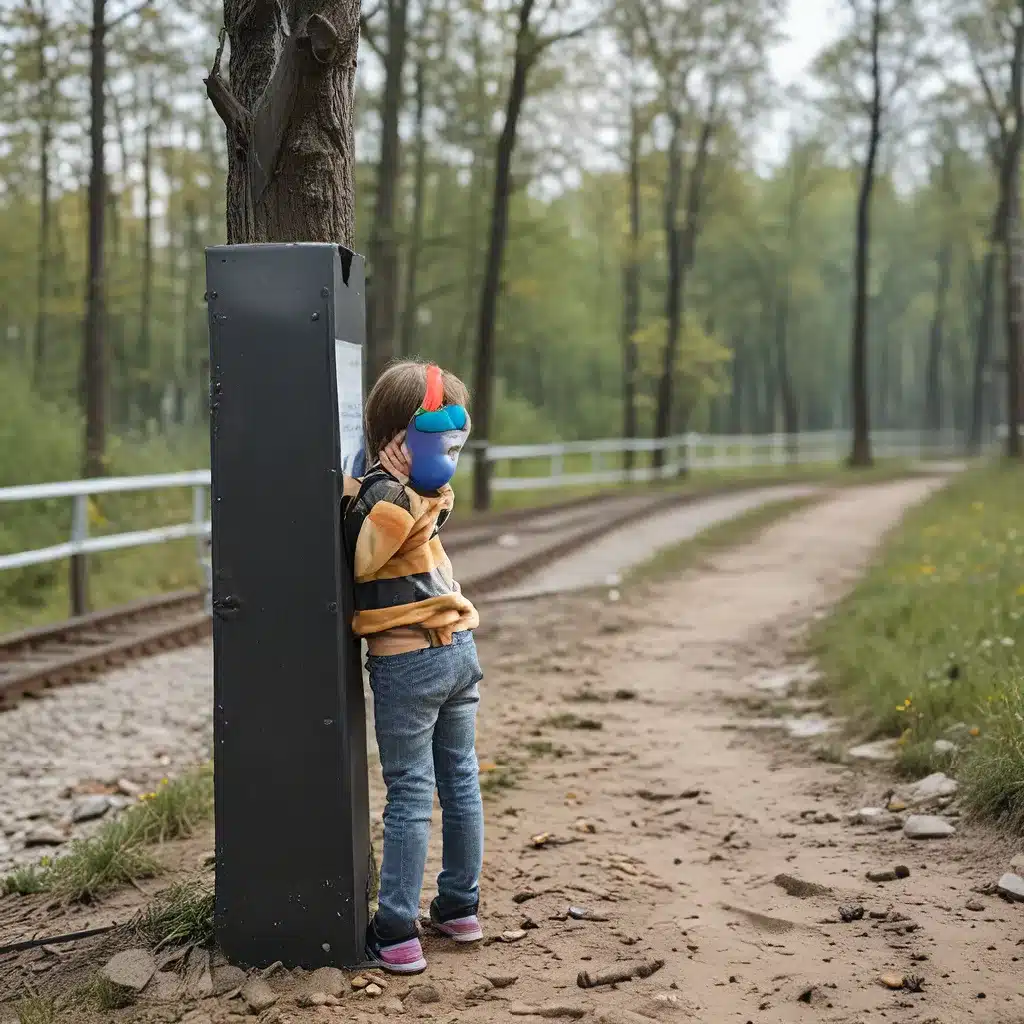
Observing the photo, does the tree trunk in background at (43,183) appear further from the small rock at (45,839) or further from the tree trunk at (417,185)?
the small rock at (45,839)

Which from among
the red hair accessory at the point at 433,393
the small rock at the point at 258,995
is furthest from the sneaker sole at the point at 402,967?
the red hair accessory at the point at 433,393

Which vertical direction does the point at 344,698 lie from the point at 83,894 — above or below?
above

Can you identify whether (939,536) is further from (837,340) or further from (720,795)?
(837,340)

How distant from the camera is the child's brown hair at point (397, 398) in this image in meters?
3.88

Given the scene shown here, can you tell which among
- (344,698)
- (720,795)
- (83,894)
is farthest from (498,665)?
(344,698)

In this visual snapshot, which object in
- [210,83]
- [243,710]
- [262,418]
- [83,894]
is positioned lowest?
[83,894]

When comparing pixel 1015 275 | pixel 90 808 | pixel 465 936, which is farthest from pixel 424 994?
pixel 1015 275

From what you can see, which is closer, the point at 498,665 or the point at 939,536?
the point at 498,665

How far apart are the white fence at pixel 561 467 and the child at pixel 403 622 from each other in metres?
5.27

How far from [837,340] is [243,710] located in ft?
234

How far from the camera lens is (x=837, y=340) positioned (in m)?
71.6

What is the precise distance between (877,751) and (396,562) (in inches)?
129

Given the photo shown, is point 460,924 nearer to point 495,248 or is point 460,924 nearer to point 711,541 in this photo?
point 711,541

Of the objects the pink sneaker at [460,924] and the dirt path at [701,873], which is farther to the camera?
the pink sneaker at [460,924]
